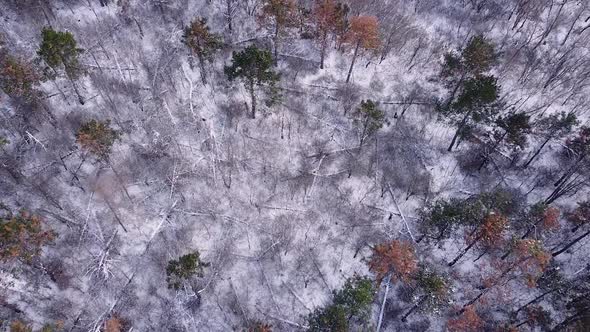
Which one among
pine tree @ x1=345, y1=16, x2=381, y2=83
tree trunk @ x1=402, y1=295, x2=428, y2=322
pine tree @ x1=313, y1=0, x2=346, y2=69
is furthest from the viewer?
pine tree @ x1=345, y1=16, x2=381, y2=83

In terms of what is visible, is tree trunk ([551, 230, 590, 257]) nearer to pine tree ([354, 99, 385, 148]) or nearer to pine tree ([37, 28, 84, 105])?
pine tree ([354, 99, 385, 148])

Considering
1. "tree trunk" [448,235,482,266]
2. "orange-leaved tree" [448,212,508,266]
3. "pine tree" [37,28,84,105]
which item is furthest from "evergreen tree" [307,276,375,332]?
"pine tree" [37,28,84,105]

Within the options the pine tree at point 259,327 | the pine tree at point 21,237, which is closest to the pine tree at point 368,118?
the pine tree at point 259,327

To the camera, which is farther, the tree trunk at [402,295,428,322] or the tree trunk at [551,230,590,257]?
the tree trunk at [551,230,590,257]

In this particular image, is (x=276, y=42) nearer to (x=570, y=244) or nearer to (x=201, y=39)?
(x=201, y=39)

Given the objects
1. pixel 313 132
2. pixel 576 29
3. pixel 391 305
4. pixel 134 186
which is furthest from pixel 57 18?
pixel 576 29

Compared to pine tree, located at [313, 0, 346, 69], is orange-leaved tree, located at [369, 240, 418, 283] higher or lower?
lower

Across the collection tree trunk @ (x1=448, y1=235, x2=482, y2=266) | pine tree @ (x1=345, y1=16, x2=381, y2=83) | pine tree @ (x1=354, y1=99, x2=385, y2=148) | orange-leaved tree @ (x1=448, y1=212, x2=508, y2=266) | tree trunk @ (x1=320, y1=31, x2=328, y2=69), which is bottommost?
tree trunk @ (x1=448, y1=235, x2=482, y2=266)
